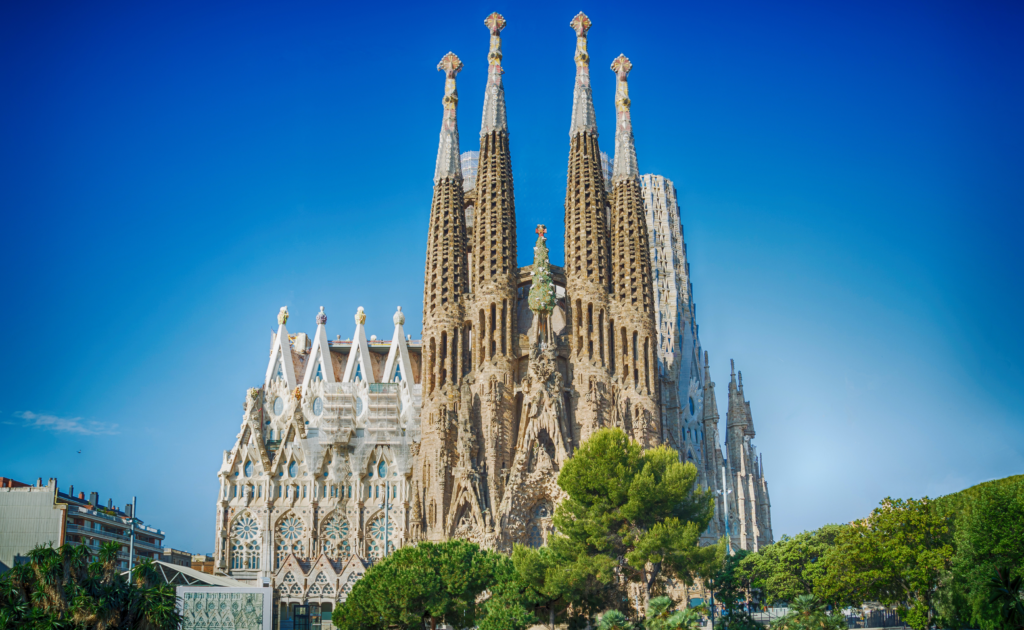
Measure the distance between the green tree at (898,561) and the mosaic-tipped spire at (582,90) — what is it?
28341mm

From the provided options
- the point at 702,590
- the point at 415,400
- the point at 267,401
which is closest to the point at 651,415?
the point at 702,590

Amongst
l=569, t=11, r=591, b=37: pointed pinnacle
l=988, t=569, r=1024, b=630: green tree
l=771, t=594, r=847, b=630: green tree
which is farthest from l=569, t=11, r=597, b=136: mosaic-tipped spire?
l=988, t=569, r=1024, b=630: green tree

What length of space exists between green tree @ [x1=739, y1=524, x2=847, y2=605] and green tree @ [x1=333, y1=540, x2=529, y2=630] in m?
13.8

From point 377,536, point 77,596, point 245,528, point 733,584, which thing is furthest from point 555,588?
point 245,528

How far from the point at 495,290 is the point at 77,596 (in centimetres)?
2966

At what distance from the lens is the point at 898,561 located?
1427 inches

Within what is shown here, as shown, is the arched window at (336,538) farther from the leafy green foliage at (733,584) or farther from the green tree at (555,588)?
the green tree at (555,588)

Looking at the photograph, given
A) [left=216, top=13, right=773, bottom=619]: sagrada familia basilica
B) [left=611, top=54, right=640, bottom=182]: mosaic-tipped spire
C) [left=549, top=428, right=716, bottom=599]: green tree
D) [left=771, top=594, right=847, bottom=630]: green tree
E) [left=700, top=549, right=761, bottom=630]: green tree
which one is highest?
[left=611, top=54, right=640, bottom=182]: mosaic-tipped spire

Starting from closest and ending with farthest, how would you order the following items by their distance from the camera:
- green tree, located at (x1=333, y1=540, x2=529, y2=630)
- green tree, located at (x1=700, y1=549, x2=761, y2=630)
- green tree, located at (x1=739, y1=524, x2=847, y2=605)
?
green tree, located at (x1=333, y1=540, x2=529, y2=630), green tree, located at (x1=700, y1=549, x2=761, y2=630), green tree, located at (x1=739, y1=524, x2=847, y2=605)

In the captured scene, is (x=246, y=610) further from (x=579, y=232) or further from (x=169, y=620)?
(x=579, y=232)

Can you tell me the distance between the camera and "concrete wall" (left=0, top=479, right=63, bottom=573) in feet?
194

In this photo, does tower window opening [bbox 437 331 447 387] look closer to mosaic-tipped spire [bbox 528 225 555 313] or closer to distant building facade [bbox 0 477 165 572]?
mosaic-tipped spire [bbox 528 225 555 313]

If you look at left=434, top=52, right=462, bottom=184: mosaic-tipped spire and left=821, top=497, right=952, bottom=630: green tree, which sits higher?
left=434, top=52, right=462, bottom=184: mosaic-tipped spire

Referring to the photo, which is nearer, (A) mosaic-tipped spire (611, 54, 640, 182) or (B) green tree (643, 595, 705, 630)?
(B) green tree (643, 595, 705, 630)
